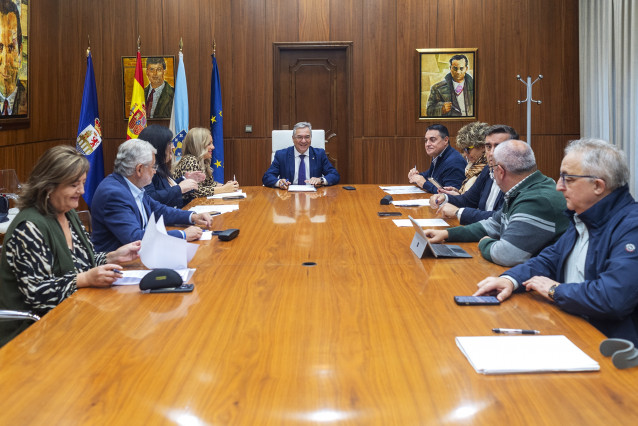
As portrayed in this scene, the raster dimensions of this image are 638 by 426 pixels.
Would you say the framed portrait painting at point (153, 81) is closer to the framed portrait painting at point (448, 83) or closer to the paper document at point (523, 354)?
the framed portrait painting at point (448, 83)

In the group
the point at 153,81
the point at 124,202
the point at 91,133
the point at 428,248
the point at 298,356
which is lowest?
the point at 298,356

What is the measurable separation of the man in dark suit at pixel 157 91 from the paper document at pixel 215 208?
407 centimetres

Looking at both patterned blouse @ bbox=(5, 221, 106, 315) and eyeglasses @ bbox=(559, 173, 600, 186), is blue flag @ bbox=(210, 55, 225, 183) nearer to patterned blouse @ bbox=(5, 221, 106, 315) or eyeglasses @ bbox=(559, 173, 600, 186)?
patterned blouse @ bbox=(5, 221, 106, 315)

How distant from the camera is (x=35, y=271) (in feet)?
9.06

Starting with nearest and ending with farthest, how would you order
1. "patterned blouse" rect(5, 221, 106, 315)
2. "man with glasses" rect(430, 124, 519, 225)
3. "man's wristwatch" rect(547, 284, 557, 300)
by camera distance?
1. "man's wristwatch" rect(547, 284, 557, 300)
2. "patterned blouse" rect(5, 221, 106, 315)
3. "man with glasses" rect(430, 124, 519, 225)

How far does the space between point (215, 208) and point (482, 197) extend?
199 cm

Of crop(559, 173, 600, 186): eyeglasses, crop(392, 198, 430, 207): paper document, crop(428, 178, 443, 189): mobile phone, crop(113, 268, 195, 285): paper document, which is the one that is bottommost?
crop(113, 268, 195, 285): paper document

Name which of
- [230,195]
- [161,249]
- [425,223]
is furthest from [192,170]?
[161,249]

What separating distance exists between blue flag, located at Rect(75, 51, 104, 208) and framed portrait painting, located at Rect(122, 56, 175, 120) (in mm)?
576

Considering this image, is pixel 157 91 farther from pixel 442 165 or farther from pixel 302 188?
pixel 442 165

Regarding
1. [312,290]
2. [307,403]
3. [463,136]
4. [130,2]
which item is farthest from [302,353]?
[130,2]

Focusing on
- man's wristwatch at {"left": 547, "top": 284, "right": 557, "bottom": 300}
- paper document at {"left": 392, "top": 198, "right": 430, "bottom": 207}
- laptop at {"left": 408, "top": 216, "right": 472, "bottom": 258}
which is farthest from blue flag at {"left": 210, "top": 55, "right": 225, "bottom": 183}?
man's wristwatch at {"left": 547, "top": 284, "right": 557, "bottom": 300}

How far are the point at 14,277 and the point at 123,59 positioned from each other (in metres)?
6.75

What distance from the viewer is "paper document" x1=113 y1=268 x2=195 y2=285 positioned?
2861 millimetres
